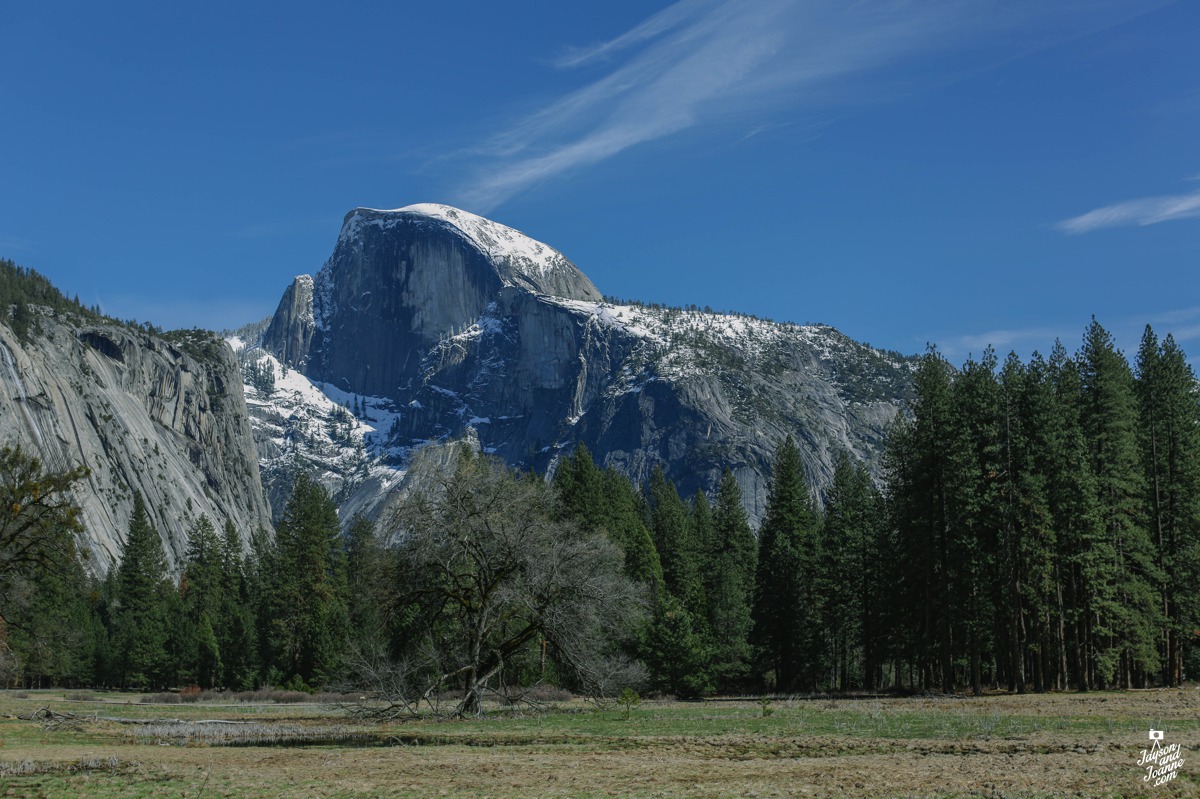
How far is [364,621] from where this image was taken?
69438 mm

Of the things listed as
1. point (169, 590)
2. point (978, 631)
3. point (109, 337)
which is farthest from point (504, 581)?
point (109, 337)

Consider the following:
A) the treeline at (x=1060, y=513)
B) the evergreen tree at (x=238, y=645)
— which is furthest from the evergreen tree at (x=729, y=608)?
the evergreen tree at (x=238, y=645)

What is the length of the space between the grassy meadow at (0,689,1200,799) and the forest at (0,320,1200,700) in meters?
4.91

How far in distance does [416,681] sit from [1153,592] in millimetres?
32917

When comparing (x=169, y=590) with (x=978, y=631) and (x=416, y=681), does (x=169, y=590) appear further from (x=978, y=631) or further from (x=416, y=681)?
(x=978, y=631)

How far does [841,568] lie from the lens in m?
62.7

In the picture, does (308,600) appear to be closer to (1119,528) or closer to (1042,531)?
(1042,531)

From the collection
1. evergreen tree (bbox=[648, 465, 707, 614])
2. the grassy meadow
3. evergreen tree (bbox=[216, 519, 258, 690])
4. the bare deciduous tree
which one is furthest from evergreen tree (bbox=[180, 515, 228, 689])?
the bare deciduous tree

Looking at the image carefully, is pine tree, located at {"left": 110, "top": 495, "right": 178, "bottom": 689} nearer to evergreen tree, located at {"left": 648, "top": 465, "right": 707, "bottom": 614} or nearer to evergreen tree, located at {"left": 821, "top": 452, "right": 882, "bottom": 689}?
evergreen tree, located at {"left": 648, "top": 465, "right": 707, "bottom": 614}

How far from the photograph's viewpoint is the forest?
121ft

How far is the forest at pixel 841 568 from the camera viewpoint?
3697cm

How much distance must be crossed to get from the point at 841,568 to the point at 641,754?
138ft

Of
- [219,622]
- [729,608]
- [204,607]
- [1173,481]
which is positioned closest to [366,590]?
[729,608]

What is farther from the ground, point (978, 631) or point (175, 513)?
point (175, 513)
